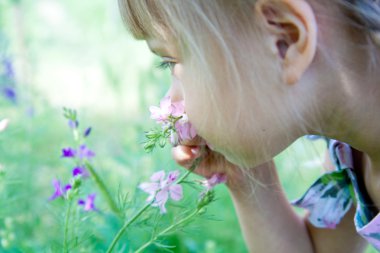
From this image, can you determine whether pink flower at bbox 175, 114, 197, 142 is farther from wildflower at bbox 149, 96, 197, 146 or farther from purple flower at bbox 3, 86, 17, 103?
purple flower at bbox 3, 86, 17, 103

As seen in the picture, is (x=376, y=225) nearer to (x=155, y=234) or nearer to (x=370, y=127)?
(x=370, y=127)

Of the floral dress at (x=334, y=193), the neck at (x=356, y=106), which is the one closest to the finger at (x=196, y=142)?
the neck at (x=356, y=106)

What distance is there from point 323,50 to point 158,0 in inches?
10.3

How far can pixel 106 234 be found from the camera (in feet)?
5.09

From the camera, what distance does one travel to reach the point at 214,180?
117 cm

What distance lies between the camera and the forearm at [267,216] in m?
1.31

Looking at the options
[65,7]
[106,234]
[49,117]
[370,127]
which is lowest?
[65,7]

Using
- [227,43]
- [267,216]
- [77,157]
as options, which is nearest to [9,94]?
[77,157]

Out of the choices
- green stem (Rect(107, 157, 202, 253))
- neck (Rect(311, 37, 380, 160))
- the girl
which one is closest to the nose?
the girl

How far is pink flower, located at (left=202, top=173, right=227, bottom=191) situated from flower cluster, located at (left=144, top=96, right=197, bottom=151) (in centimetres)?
10

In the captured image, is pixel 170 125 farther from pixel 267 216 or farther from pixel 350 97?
pixel 267 216

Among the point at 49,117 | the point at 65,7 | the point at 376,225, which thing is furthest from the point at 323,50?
the point at 65,7

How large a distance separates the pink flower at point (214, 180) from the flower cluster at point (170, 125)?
0.10 meters

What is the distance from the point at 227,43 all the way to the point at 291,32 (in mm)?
95
